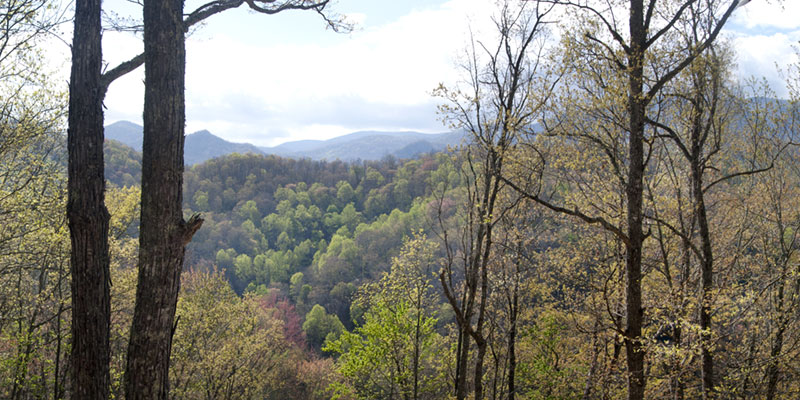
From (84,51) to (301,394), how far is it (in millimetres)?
24132

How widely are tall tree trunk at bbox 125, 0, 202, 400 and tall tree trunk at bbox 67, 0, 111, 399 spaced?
724mm

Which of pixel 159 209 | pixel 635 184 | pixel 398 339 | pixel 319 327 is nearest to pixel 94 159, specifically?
pixel 159 209

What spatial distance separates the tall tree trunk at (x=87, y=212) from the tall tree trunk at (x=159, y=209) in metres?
0.72

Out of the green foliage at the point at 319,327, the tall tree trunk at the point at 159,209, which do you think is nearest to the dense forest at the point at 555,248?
the tall tree trunk at the point at 159,209

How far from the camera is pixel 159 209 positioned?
3344mm

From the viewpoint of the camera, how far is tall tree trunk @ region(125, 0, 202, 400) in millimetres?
3225

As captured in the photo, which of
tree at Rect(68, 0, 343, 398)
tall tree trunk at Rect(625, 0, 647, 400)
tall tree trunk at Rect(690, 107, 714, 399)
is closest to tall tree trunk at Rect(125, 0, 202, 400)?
tree at Rect(68, 0, 343, 398)

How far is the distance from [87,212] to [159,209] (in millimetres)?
881

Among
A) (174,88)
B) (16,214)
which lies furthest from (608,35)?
(16,214)

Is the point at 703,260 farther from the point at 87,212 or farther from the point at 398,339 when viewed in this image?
the point at 398,339

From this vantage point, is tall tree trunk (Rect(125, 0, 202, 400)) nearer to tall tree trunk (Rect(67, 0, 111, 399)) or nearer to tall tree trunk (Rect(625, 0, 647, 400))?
tall tree trunk (Rect(67, 0, 111, 399))

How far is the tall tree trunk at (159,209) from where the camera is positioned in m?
3.22

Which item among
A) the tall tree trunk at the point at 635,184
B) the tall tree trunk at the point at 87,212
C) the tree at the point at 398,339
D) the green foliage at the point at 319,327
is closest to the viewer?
the tall tree trunk at the point at 87,212

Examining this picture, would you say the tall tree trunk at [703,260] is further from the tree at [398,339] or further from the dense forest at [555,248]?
the tree at [398,339]
